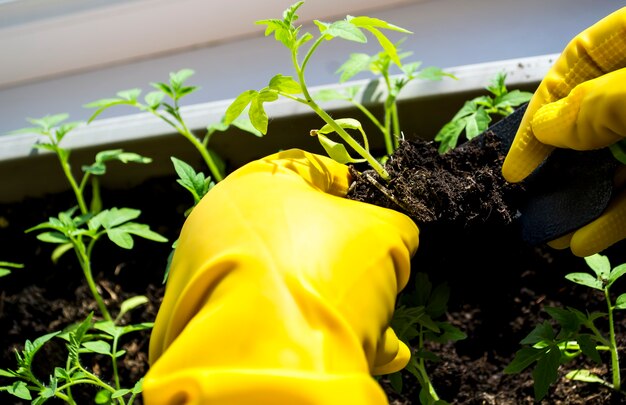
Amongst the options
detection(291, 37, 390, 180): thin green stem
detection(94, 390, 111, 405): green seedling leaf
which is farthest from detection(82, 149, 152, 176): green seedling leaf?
detection(291, 37, 390, 180): thin green stem

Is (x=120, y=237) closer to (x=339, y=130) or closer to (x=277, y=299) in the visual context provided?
(x=339, y=130)

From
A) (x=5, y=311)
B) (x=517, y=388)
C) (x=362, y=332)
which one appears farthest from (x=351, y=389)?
(x=5, y=311)

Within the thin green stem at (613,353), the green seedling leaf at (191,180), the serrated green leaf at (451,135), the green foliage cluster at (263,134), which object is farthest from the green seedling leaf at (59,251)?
the thin green stem at (613,353)

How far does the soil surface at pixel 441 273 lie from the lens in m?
0.84

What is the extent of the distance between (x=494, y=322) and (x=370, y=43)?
62 cm

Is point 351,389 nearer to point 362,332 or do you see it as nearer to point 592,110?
point 362,332

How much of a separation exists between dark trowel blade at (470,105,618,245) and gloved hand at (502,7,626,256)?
0.06ft

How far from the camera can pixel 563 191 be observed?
81cm

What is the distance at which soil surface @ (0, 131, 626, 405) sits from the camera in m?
0.84

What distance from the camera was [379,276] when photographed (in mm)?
653

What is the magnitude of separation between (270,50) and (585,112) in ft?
2.79

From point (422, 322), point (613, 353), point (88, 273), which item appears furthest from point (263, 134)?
point (613, 353)

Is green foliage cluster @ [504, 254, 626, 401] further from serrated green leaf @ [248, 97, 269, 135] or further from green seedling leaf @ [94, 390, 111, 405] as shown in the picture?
green seedling leaf @ [94, 390, 111, 405]

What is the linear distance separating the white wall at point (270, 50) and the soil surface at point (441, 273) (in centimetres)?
27
